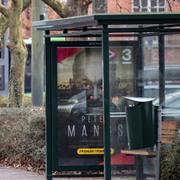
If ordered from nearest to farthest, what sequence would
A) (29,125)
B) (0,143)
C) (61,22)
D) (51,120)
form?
(61,22)
(51,120)
(29,125)
(0,143)

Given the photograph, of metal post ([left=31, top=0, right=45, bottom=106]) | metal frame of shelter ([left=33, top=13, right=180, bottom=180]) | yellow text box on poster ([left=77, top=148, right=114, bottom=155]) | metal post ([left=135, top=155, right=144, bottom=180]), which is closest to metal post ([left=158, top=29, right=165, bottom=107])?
metal frame of shelter ([left=33, top=13, right=180, bottom=180])

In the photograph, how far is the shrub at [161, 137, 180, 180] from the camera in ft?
30.4

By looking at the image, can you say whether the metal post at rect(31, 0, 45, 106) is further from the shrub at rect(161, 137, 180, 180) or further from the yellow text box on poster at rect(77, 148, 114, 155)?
the shrub at rect(161, 137, 180, 180)

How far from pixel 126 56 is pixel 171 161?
5.23 ft

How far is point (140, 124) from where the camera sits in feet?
28.3

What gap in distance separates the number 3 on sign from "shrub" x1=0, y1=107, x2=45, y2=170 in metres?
3.05

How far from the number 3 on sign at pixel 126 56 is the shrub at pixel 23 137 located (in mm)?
3051

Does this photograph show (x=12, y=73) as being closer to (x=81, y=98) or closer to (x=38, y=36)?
(x=38, y=36)

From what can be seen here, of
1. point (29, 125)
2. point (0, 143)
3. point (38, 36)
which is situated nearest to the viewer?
point (29, 125)

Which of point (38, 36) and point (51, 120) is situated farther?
point (38, 36)

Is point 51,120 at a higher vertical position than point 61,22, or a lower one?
lower

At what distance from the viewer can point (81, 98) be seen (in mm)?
9617

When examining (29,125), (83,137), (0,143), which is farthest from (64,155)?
(0,143)

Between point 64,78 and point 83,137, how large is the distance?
901mm
